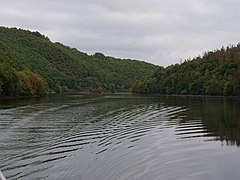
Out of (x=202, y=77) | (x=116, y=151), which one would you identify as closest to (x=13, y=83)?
(x=116, y=151)

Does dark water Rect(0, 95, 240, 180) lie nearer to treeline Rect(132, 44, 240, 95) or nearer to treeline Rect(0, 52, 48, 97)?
treeline Rect(0, 52, 48, 97)

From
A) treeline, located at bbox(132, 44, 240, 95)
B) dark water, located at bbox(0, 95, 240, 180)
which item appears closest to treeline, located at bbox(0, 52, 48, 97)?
dark water, located at bbox(0, 95, 240, 180)

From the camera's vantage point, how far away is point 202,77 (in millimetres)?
133250

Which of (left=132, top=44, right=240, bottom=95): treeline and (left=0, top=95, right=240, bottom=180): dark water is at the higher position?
(left=132, top=44, right=240, bottom=95): treeline

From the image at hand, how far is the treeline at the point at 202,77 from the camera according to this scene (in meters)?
115

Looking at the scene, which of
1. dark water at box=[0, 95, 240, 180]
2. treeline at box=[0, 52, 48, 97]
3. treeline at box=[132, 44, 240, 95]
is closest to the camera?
dark water at box=[0, 95, 240, 180]

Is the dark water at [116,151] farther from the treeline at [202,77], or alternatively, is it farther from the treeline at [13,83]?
the treeline at [202,77]

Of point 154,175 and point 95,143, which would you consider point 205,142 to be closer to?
point 95,143

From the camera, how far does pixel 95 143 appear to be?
2206 cm

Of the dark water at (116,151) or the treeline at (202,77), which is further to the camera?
the treeline at (202,77)

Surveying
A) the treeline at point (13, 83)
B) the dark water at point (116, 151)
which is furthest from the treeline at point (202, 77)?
the dark water at point (116, 151)

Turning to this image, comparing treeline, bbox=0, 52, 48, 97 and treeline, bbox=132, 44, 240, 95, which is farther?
treeline, bbox=132, 44, 240, 95

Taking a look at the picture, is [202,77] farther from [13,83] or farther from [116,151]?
[116,151]

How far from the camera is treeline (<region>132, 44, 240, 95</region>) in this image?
11525 centimetres
